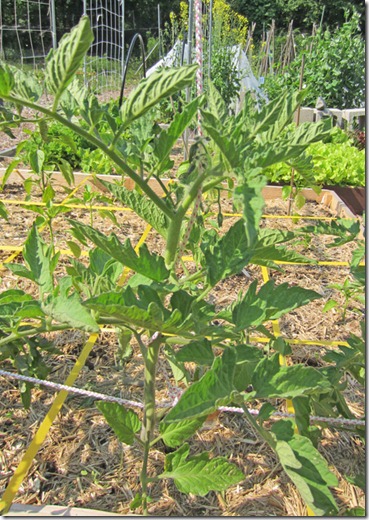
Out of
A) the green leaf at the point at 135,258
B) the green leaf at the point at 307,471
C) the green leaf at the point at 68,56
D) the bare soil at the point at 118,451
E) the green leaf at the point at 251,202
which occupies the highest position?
the green leaf at the point at 68,56

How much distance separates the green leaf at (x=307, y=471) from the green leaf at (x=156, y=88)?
21.9 inches

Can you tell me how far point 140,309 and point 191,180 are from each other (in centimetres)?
32

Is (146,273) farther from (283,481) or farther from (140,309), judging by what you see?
(283,481)

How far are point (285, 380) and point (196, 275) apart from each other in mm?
285

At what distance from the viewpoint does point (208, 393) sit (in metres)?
0.79

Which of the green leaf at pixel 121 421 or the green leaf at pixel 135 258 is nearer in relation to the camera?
the green leaf at pixel 135 258

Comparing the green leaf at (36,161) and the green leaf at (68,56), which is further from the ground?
the green leaf at (68,56)

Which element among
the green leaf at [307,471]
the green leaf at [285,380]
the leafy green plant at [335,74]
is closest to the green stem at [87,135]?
A: the green leaf at [285,380]

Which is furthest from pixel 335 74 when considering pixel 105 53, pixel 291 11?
pixel 291 11

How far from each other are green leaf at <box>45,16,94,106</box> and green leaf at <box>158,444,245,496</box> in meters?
0.71

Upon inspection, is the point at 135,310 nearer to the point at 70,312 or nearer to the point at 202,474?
the point at 70,312

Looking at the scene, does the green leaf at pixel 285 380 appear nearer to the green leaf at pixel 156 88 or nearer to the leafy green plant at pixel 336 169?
the green leaf at pixel 156 88

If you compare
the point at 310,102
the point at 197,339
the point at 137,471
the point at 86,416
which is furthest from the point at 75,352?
the point at 310,102

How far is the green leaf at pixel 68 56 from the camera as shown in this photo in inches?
27.6
